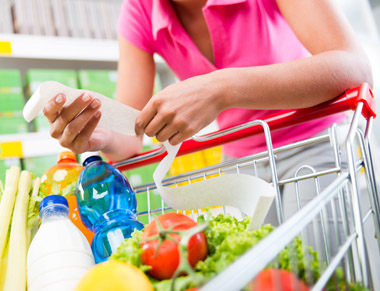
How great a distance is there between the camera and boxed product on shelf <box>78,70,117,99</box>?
6.04 ft

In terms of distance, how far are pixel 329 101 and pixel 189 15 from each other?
0.51 meters

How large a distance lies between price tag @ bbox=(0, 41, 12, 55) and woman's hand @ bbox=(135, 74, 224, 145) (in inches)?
51.7

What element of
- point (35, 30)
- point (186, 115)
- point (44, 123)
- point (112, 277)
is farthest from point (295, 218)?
point (35, 30)

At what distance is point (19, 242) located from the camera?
0.63 m

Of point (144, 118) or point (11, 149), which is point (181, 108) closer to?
point (144, 118)

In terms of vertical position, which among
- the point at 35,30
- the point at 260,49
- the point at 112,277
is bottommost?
the point at 112,277

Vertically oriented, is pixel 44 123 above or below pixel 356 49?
above

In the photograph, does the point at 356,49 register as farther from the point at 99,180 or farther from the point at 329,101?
the point at 99,180

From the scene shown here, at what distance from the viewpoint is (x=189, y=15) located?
3.43 feet

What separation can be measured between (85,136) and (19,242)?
0.23 m

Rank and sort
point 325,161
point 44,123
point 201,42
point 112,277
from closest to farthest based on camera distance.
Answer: point 112,277 < point 325,161 < point 201,42 < point 44,123

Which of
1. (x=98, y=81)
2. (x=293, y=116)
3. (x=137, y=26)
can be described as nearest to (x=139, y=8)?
(x=137, y=26)

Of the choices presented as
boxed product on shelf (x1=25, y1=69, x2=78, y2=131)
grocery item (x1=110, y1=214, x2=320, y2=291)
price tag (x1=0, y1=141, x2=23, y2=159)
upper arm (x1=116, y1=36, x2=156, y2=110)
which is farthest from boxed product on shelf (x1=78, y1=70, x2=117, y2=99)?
grocery item (x1=110, y1=214, x2=320, y2=291)

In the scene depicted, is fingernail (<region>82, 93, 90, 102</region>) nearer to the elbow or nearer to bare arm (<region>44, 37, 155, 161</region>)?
bare arm (<region>44, 37, 155, 161</region>)
